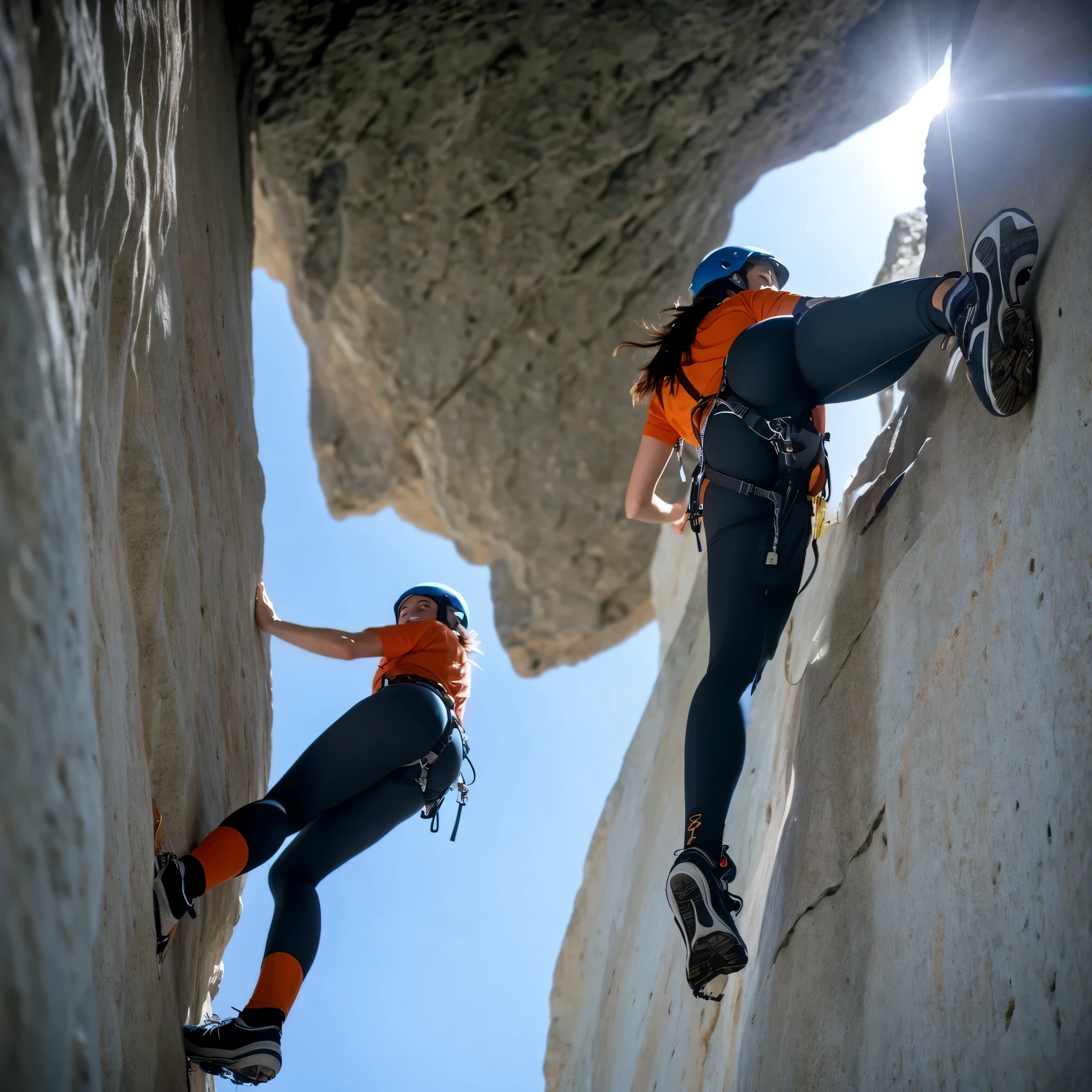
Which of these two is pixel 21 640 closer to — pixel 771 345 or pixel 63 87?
pixel 63 87

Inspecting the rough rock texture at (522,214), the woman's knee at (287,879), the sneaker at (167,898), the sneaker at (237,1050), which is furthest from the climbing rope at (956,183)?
the rough rock texture at (522,214)

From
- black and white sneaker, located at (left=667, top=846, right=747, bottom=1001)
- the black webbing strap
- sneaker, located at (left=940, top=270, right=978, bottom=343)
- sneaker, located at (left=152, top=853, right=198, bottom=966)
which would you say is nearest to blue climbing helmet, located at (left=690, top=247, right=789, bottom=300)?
the black webbing strap

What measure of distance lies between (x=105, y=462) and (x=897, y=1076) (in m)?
1.93

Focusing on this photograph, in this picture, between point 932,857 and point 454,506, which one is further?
point 454,506

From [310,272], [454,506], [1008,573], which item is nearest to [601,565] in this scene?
[454,506]

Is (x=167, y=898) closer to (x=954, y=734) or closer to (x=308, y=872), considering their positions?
(x=308, y=872)

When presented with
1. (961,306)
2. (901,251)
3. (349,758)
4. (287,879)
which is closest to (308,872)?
(287,879)

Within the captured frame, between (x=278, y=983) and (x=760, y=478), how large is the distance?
1.72m

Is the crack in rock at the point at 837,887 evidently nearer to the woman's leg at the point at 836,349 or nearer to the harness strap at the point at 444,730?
the woman's leg at the point at 836,349

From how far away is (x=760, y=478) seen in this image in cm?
Answer: 273

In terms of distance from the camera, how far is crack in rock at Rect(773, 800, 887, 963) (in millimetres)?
2525

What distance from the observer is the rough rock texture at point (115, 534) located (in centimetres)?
123

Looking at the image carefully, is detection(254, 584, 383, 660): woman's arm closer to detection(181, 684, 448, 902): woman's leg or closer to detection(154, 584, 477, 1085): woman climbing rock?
detection(154, 584, 477, 1085): woman climbing rock

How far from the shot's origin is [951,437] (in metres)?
2.61
